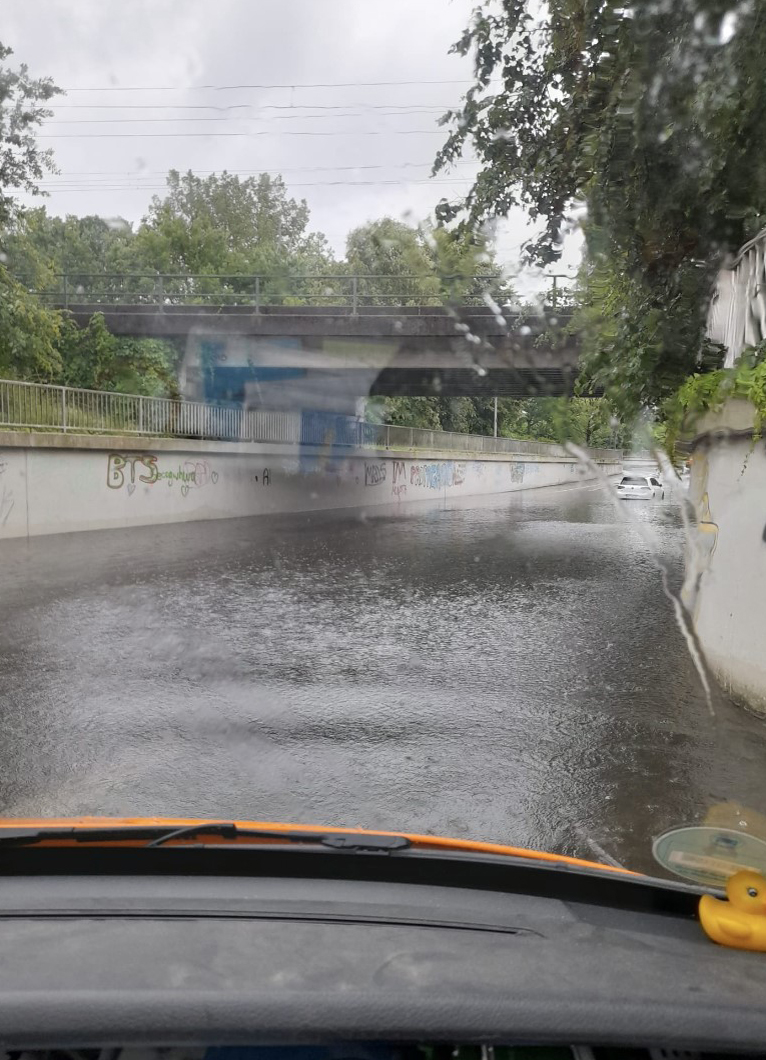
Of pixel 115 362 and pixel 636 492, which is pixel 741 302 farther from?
pixel 636 492

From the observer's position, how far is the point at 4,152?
47.9 feet

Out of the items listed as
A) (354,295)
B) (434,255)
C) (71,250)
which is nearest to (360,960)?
(434,255)

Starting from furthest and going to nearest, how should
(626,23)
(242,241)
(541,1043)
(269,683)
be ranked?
(242,241) < (269,683) < (626,23) < (541,1043)

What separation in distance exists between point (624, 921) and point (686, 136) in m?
5.81

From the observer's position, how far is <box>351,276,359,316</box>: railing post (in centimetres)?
1710

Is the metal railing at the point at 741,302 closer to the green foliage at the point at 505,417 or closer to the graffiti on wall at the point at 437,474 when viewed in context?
the green foliage at the point at 505,417

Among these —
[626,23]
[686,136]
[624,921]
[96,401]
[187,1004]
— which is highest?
[626,23]

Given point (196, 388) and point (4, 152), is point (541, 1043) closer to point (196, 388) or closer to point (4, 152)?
point (4, 152)

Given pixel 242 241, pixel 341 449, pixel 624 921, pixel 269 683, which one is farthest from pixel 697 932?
pixel 341 449

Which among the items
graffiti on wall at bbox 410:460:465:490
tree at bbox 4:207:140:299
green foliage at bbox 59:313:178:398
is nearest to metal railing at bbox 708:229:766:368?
tree at bbox 4:207:140:299

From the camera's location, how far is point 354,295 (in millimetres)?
18297

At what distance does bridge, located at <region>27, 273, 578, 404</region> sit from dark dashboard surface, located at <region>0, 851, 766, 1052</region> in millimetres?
15453

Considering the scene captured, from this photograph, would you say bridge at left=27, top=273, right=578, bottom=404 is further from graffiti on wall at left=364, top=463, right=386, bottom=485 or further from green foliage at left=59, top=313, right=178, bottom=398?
graffiti on wall at left=364, top=463, right=386, bottom=485

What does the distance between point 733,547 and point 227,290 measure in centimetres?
1490
